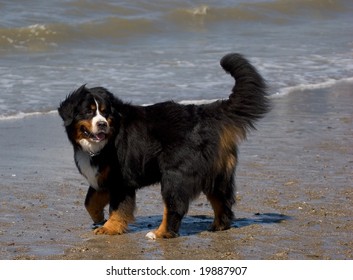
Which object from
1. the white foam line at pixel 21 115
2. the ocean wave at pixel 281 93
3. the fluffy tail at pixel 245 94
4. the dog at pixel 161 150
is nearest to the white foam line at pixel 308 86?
the ocean wave at pixel 281 93

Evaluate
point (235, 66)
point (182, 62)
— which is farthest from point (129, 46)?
point (235, 66)

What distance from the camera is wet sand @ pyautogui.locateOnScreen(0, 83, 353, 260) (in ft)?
20.4

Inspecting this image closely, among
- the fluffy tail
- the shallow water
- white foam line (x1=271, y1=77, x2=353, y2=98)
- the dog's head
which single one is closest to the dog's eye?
the dog's head

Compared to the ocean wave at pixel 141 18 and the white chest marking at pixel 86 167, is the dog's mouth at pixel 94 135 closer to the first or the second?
the white chest marking at pixel 86 167

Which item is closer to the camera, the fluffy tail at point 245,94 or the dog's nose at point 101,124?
the dog's nose at point 101,124

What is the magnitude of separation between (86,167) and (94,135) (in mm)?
311

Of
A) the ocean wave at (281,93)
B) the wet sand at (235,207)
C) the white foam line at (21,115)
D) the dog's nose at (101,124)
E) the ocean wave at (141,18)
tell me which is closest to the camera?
the wet sand at (235,207)

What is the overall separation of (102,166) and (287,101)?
6051mm

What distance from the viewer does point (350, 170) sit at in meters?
8.58

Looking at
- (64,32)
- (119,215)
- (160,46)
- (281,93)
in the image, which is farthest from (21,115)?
(64,32)

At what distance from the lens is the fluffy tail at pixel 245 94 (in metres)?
6.88
